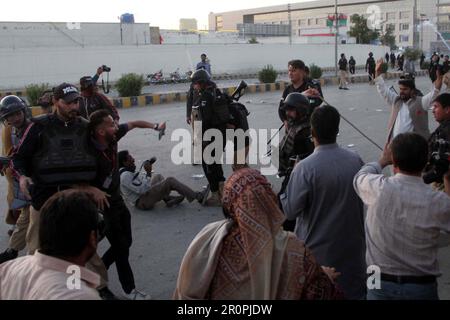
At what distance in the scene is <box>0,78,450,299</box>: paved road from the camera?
4.52 meters

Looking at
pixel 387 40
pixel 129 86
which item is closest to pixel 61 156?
pixel 129 86

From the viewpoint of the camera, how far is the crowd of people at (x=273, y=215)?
1938mm

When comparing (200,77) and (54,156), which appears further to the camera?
(200,77)

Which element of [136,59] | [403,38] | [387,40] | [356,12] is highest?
[356,12]

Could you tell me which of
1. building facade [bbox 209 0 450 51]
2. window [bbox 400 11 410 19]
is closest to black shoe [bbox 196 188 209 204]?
building facade [bbox 209 0 450 51]

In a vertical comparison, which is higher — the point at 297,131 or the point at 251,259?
the point at 297,131

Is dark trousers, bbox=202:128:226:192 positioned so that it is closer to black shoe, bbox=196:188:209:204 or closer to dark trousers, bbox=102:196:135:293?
black shoe, bbox=196:188:209:204

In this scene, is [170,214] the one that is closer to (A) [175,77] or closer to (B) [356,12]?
(A) [175,77]

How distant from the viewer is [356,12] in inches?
4126

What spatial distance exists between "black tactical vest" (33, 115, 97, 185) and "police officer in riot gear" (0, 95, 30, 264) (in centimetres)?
74

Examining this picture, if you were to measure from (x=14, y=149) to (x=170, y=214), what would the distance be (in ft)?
7.68

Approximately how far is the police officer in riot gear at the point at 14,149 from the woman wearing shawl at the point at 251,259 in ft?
9.04

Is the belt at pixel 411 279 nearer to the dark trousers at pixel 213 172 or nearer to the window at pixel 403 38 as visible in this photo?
the dark trousers at pixel 213 172

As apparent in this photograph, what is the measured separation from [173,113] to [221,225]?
1398cm
